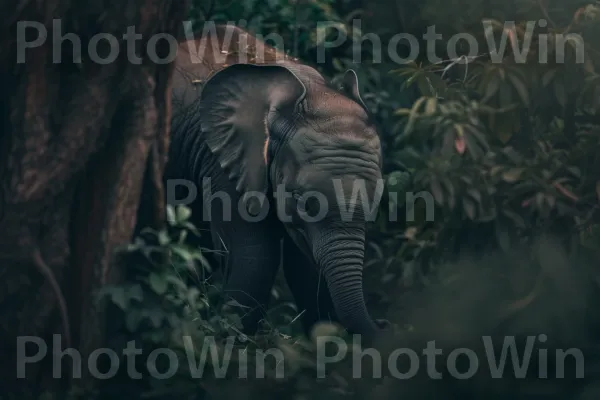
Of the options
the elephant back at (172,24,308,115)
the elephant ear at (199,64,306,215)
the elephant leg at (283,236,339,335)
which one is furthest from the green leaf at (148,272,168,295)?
the elephant back at (172,24,308,115)

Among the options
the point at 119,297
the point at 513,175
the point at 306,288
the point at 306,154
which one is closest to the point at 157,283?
the point at 119,297

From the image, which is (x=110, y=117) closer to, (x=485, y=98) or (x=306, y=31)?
(x=485, y=98)

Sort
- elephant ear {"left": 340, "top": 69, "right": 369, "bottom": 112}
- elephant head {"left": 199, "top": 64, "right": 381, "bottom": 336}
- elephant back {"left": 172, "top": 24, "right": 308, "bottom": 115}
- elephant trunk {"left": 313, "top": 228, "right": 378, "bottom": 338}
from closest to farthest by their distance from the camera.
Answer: elephant trunk {"left": 313, "top": 228, "right": 378, "bottom": 338} < elephant head {"left": 199, "top": 64, "right": 381, "bottom": 336} < elephant ear {"left": 340, "top": 69, "right": 369, "bottom": 112} < elephant back {"left": 172, "top": 24, "right": 308, "bottom": 115}

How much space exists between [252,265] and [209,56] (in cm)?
160

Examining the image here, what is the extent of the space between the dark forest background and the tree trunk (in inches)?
7.6

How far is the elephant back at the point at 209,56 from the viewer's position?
950cm

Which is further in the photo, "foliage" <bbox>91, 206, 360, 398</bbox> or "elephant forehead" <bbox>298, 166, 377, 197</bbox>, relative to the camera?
"elephant forehead" <bbox>298, 166, 377, 197</bbox>

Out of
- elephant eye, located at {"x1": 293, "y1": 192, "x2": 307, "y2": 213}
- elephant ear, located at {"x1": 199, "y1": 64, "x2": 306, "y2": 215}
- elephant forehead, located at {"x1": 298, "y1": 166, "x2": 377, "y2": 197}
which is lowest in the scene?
elephant eye, located at {"x1": 293, "y1": 192, "x2": 307, "y2": 213}

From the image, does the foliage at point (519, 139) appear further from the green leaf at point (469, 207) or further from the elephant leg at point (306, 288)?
the elephant leg at point (306, 288)

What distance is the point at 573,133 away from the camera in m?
7.72

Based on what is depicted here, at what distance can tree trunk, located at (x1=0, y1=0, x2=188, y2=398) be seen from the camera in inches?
280

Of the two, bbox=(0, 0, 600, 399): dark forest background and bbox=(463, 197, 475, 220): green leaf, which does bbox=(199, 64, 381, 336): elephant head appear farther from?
bbox=(463, 197, 475, 220): green leaf

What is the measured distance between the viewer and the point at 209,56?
966 centimetres

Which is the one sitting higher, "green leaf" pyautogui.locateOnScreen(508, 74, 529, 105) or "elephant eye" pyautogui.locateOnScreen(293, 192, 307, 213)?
"green leaf" pyautogui.locateOnScreen(508, 74, 529, 105)
